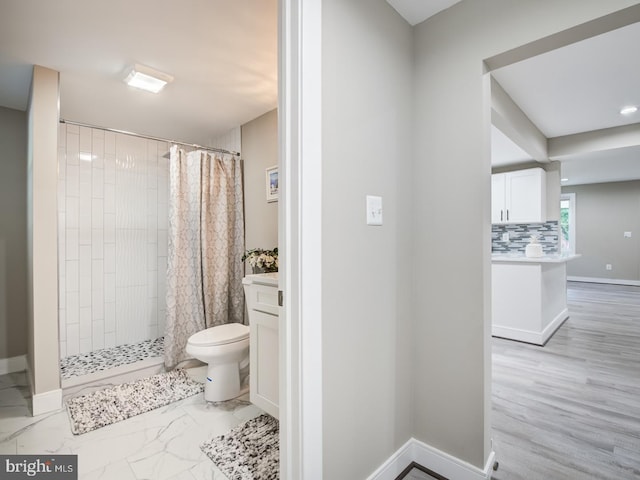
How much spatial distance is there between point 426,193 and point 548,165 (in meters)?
3.74

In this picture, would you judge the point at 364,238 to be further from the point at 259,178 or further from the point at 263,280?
the point at 259,178

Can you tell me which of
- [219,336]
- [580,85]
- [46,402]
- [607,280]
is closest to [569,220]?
[607,280]

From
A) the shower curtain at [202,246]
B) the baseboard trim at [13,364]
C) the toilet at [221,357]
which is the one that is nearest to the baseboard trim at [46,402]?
the shower curtain at [202,246]

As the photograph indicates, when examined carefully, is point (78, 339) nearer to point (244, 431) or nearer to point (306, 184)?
point (244, 431)

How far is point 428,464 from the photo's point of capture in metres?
1.63

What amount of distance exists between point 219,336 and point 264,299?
63 centimetres

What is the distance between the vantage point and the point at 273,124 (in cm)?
302

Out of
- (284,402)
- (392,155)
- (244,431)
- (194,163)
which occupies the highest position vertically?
(194,163)

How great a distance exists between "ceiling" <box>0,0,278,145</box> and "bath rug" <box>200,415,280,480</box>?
2.39 m

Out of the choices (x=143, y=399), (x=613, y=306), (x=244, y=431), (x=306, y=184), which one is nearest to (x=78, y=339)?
(x=143, y=399)

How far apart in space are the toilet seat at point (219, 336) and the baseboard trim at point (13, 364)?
199 cm

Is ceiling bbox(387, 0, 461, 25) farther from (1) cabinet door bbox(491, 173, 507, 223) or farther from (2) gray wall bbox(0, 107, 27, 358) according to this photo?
(1) cabinet door bbox(491, 173, 507, 223)

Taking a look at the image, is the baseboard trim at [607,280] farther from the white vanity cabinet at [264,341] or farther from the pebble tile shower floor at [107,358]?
the pebble tile shower floor at [107,358]

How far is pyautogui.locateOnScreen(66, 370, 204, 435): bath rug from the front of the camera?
6.70 ft
